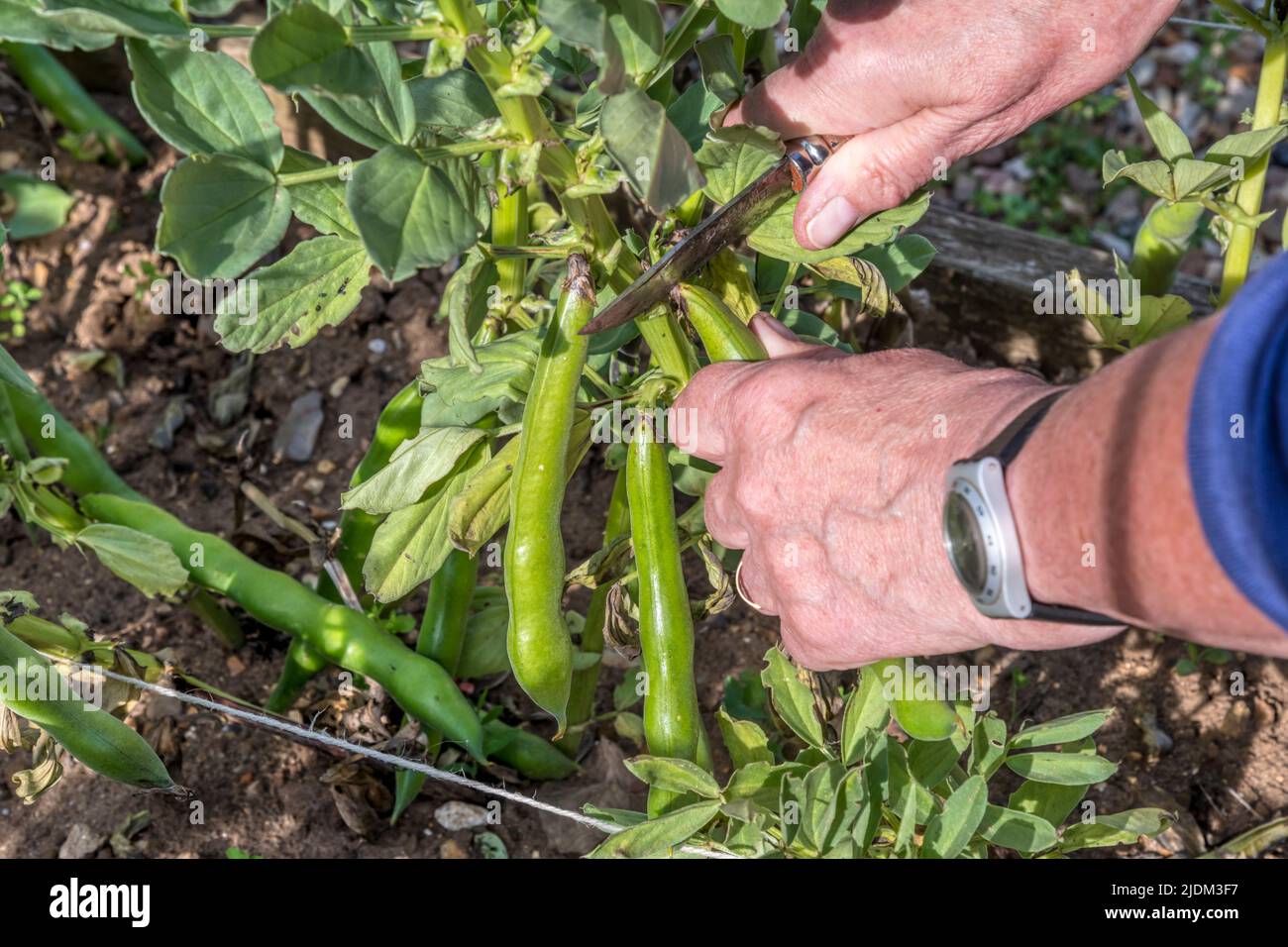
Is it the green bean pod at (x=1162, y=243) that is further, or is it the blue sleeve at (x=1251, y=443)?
the green bean pod at (x=1162, y=243)

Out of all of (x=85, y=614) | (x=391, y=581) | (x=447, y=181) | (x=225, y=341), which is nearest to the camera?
(x=447, y=181)

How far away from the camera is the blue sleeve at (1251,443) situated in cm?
104

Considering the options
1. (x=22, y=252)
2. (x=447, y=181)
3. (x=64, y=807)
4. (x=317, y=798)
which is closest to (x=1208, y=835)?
(x=317, y=798)

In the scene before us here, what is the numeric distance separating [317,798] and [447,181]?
126 cm

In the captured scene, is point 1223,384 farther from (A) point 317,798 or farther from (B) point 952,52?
(A) point 317,798

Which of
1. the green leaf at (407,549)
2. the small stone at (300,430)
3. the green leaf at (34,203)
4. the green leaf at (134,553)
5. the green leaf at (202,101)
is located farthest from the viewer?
the green leaf at (34,203)

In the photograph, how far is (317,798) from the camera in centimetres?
212

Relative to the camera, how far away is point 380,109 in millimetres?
1294

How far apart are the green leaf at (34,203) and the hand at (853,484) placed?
193cm

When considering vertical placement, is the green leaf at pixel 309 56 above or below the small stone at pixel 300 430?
above

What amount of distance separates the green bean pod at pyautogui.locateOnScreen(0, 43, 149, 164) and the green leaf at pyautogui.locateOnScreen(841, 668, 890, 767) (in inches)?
93.1

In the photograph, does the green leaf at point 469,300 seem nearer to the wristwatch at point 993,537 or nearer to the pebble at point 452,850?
the wristwatch at point 993,537

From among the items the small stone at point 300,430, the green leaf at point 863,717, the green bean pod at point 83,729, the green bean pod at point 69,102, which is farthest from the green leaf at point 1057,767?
the green bean pod at point 69,102

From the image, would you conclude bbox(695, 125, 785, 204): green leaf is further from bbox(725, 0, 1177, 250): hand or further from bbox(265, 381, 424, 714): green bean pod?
bbox(265, 381, 424, 714): green bean pod
